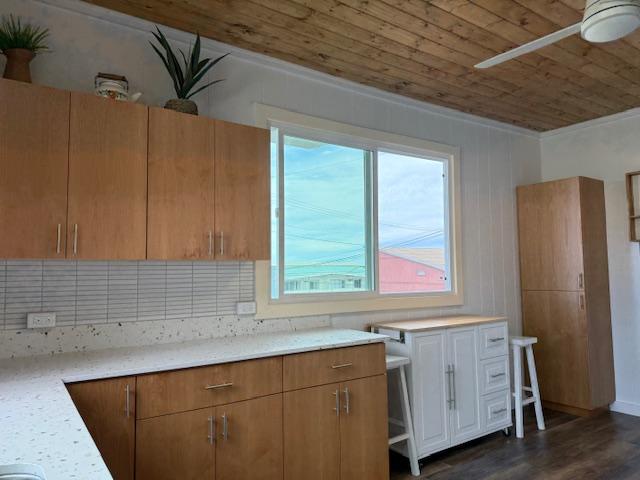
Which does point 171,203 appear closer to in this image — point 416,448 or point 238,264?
point 238,264

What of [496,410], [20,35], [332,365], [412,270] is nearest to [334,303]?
[332,365]

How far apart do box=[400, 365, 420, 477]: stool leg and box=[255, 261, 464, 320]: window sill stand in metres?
0.57

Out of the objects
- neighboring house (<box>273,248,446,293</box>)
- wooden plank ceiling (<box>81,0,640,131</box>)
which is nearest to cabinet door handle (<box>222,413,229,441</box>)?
neighboring house (<box>273,248,446,293</box>)

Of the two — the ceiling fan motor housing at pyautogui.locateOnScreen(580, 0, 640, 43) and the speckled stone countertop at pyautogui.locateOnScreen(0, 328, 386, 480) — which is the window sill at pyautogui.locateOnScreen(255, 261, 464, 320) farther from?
the ceiling fan motor housing at pyautogui.locateOnScreen(580, 0, 640, 43)

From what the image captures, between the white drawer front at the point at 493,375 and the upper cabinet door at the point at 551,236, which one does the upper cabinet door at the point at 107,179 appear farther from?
the upper cabinet door at the point at 551,236

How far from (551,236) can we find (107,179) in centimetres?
373

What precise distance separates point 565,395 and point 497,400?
0.99m

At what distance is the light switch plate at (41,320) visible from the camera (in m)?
2.15

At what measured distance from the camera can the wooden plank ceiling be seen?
2.42 meters

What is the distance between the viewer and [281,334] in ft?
9.25

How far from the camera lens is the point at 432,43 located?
2822 mm

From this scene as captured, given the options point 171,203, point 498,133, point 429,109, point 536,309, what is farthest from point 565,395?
point 171,203

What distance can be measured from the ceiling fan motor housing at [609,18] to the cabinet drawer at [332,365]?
1.82 metres

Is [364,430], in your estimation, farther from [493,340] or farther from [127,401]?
[493,340]
